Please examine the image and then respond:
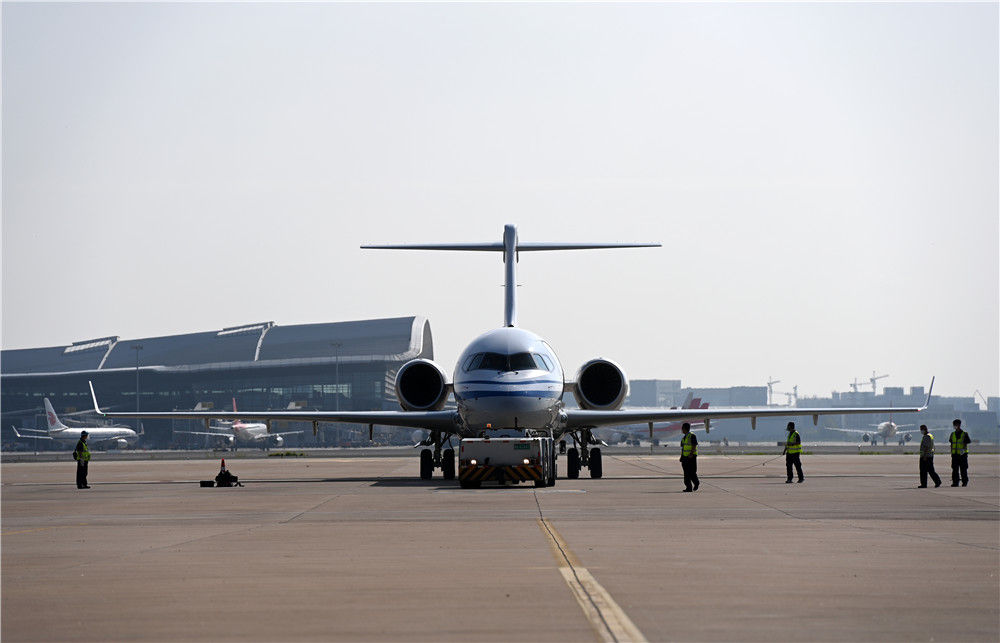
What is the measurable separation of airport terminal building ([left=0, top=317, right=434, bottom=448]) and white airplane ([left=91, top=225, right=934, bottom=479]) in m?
113

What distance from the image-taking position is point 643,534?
16.1 metres

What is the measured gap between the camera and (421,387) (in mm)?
35906

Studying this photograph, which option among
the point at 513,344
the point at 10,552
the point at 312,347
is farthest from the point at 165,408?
the point at 10,552

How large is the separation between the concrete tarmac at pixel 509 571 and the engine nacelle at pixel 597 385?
12.6m

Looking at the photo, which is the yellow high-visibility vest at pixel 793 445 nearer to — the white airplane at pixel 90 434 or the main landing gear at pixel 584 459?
the main landing gear at pixel 584 459

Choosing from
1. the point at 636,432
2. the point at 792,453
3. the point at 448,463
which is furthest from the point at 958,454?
the point at 636,432

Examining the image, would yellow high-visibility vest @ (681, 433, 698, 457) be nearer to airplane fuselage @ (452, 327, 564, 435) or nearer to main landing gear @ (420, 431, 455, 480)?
airplane fuselage @ (452, 327, 564, 435)

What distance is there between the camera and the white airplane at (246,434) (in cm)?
11783

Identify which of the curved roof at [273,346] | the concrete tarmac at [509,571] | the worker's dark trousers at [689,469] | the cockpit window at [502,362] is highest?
the curved roof at [273,346]

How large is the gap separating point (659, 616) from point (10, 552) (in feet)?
28.4

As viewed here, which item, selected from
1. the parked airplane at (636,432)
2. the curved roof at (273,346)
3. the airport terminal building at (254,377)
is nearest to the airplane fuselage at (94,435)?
the airport terminal building at (254,377)

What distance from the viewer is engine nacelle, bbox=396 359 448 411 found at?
35.7 metres

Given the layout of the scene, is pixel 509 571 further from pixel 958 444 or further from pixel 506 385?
pixel 958 444

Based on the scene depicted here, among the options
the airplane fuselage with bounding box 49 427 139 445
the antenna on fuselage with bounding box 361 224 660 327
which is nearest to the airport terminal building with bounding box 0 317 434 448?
the airplane fuselage with bounding box 49 427 139 445
